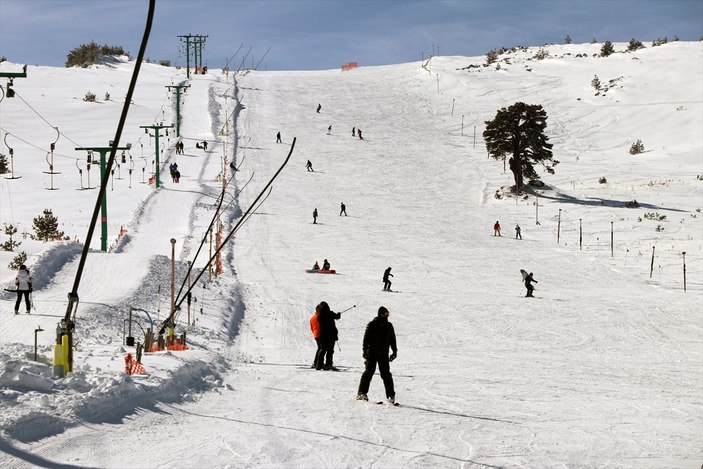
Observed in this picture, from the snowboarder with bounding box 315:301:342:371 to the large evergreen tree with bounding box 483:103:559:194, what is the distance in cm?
4381

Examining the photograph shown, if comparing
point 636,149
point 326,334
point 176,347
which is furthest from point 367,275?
point 636,149

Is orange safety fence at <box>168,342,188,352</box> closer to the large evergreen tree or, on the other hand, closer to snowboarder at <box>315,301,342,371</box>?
snowboarder at <box>315,301,342,371</box>

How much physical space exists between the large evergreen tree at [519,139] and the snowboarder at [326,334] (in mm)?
43814

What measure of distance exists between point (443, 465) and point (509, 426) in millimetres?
2852

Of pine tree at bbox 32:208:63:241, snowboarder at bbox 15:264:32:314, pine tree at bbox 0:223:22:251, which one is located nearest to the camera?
snowboarder at bbox 15:264:32:314

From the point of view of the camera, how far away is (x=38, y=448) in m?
9.02

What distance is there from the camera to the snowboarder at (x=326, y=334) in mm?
17078

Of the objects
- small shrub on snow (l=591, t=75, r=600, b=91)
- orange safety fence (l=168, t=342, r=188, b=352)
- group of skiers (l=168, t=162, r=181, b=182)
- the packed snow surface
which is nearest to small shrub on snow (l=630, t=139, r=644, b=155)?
the packed snow surface

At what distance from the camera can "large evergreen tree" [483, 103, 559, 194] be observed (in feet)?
197

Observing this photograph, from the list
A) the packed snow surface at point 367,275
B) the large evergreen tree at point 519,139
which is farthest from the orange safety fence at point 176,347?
the large evergreen tree at point 519,139

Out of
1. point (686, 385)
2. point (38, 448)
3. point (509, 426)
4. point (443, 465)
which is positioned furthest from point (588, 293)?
point (38, 448)

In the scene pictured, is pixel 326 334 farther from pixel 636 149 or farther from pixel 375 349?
pixel 636 149

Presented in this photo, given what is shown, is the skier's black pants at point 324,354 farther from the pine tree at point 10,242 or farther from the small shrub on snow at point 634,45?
the small shrub on snow at point 634,45

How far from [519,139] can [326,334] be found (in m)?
45.9
